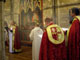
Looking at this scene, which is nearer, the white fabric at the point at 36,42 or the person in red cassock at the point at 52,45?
the person in red cassock at the point at 52,45

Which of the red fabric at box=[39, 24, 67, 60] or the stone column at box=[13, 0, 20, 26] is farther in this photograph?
the stone column at box=[13, 0, 20, 26]

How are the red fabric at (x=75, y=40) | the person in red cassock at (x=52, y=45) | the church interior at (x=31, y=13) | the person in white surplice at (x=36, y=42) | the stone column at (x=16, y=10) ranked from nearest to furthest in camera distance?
the red fabric at (x=75, y=40) < the person in red cassock at (x=52, y=45) < the person in white surplice at (x=36, y=42) < the church interior at (x=31, y=13) < the stone column at (x=16, y=10)

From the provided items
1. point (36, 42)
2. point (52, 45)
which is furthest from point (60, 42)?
point (36, 42)

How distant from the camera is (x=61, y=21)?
27.2 feet

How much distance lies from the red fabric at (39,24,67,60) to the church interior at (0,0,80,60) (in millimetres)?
4075

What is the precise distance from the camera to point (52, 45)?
126 inches

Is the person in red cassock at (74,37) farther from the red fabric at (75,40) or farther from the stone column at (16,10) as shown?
the stone column at (16,10)

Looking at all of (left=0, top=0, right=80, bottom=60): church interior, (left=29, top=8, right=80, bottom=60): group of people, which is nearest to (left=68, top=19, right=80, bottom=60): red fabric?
(left=29, top=8, right=80, bottom=60): group of people

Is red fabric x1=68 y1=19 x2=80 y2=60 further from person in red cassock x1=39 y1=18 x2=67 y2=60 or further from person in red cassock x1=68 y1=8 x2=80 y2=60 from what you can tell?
person in red cassock x1=39 y1=18 x2=67 y2=60

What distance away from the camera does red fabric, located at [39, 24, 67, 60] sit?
3.16 meters

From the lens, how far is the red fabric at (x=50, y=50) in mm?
3162

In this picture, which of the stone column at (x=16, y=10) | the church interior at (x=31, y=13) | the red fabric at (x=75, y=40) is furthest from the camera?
the stone column at (x=16, y=10)

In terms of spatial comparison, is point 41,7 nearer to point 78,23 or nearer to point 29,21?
point 29,21

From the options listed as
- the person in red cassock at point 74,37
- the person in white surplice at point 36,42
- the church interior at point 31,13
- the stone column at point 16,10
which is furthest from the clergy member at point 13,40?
the person in red cassock at point 74,37
